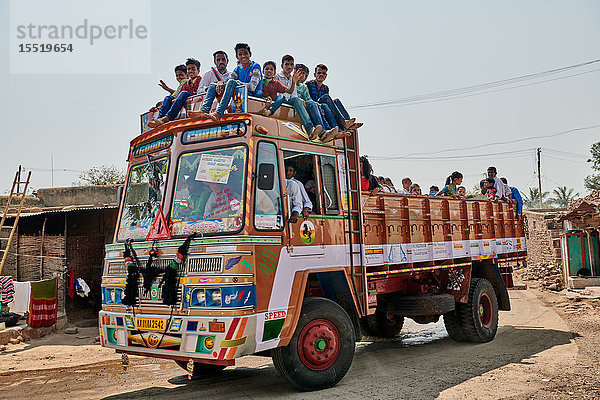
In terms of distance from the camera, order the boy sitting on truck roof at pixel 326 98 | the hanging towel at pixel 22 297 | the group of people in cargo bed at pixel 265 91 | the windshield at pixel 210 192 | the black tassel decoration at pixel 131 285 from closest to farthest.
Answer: the windshield at pixel 210 192 → the black tassel decoration at pixel 131 285 → the group of people in cargo bed at pixel 265 91 → the boy sitting on truck roof at pixel 326 98 → the hanging towel at pixel 22 297

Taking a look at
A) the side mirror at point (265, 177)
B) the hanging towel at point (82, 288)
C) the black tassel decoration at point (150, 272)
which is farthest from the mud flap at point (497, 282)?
the hanging towel at point (82, 288)

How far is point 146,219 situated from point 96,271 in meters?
7.79

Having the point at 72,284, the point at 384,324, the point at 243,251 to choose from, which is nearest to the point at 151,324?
the point at 243,251

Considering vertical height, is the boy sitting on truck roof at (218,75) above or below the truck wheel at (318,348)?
above

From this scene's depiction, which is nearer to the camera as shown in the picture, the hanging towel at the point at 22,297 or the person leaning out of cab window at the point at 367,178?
the person leaning out of cab window at the point at 367,178

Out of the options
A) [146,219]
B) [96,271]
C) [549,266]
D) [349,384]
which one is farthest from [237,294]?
[549,266]

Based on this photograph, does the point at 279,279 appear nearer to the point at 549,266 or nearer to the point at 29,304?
the point at 29,304

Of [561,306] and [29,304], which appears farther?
[561,306]

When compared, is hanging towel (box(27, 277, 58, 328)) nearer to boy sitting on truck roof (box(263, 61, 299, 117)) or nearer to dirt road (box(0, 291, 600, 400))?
dirt road (box(0, 291, 600, 400))

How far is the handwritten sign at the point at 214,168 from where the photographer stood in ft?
18.3

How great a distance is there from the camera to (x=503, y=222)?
10.4m

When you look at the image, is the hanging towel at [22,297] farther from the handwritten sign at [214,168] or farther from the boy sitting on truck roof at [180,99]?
the handwritten sign at [214,168]

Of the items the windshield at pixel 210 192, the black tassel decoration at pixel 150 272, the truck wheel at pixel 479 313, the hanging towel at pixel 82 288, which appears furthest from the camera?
the hanging towel at pixel 82 288

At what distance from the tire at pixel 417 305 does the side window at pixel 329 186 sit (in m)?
2.29
